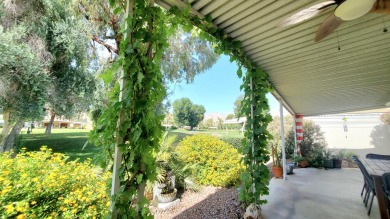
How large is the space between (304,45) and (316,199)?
10.2 ft

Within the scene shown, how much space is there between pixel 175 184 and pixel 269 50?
3.30 metres

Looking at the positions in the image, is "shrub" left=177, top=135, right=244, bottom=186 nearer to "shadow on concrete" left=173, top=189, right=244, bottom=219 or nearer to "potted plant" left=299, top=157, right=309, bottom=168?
"shadow on concrete" left=173, top=189, right=244, bottom=219

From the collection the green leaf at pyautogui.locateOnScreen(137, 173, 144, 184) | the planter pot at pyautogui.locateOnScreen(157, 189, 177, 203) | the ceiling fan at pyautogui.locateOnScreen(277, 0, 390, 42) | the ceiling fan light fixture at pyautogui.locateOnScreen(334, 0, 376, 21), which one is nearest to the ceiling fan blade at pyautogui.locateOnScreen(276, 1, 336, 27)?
the ceiling fan at pyautogui.locateOnScreen(277, 0, 390, 42)

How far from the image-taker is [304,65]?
323cm

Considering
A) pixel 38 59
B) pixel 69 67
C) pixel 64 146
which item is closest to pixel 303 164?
pixel 69 67

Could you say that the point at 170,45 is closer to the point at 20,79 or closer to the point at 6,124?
the point at 20,79

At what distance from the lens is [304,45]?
258 centimetres

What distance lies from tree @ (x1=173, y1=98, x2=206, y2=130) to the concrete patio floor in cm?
2780

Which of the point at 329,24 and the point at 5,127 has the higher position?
the point at 329,24

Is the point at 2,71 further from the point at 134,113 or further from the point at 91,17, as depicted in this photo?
the point at 134,113

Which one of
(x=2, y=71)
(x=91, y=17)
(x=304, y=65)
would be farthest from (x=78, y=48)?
(x=304, y=65)

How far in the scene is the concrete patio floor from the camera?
3.08m

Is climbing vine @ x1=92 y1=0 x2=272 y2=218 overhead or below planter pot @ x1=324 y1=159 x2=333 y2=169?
overhead

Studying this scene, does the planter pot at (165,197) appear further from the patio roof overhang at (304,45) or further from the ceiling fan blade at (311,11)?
the ceiling fan blade at (311,11)
